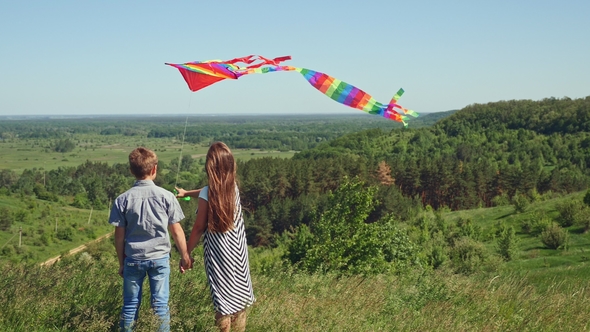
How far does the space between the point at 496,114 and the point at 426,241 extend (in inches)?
4463

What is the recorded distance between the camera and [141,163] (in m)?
4.43

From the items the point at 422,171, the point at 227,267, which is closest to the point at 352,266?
the point at 227,267

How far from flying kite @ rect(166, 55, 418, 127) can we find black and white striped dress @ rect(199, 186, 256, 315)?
1950 mm

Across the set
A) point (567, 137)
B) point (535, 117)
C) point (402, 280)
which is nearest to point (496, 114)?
point (535, 117)

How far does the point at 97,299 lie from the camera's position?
5141 millimetres

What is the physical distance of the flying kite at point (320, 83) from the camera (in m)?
5.93

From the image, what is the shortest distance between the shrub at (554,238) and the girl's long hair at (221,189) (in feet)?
102

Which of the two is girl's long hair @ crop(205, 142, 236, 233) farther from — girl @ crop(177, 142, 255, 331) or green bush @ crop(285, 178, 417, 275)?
green bush @ crop(285, 178, 417, 275)

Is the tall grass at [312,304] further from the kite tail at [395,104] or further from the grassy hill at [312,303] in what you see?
the kite tail at [395,104]

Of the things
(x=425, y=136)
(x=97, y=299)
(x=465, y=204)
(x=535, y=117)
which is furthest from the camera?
(x=425, y=136)

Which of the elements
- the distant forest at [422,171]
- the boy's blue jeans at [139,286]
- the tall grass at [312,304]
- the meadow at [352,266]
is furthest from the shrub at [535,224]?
the boy's blue jeans at [139,286]

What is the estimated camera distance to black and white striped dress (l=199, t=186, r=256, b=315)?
4523mm

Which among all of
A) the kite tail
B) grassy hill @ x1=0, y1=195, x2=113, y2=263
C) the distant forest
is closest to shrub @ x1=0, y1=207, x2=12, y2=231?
grassy hill @ x1=0, y1=195, x2=113, y2=263

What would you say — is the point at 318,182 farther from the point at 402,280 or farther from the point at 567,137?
the point at 402,280
